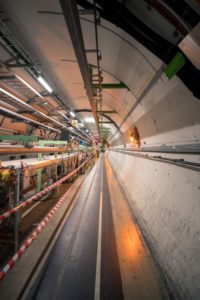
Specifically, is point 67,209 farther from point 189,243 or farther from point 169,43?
point 169,43

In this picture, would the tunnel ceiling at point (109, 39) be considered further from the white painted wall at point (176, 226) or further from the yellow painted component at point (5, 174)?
the yellow painted component at point (5, 174)

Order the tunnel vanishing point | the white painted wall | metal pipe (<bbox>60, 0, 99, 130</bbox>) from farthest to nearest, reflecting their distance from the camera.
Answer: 1. the tunnel vanishing point
2. the white painted wall
3. metal pipe (<bbox>60, 0, 99, 130</bbox>)

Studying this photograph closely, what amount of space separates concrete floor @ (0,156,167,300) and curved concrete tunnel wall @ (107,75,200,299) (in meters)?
0.25

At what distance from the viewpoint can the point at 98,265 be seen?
2434mm

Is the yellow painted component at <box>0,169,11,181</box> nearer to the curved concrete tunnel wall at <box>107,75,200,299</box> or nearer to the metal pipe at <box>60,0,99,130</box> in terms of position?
the metal pipe at <box>60,0,99,130</box>

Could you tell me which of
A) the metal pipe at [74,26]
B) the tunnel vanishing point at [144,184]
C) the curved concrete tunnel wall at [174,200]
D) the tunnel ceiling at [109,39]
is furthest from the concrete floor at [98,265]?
the metal pipe at [74,26]

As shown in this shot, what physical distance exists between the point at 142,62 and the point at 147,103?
0.95 meters

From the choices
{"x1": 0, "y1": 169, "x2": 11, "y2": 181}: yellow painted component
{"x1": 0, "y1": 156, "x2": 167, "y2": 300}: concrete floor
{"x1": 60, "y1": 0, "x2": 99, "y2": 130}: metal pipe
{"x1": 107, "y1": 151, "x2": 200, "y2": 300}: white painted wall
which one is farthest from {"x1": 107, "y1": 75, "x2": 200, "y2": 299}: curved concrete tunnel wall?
{"x1": 0, "y1": 169, "x2": 11, "y2": 181}: yellow painted component

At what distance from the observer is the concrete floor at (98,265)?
197cm

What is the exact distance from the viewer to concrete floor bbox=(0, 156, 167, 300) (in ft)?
6.48

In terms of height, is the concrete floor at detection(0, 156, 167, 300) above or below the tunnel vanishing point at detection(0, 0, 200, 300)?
below

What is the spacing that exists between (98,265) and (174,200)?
1.47m

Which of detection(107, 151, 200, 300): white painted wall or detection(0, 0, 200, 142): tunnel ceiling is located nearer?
detection(107, 151, 200, 300): white painted wall

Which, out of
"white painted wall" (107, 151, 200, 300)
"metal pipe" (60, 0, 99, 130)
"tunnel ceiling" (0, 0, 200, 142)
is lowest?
"white painted wall" (107, 151, 200, 300)
